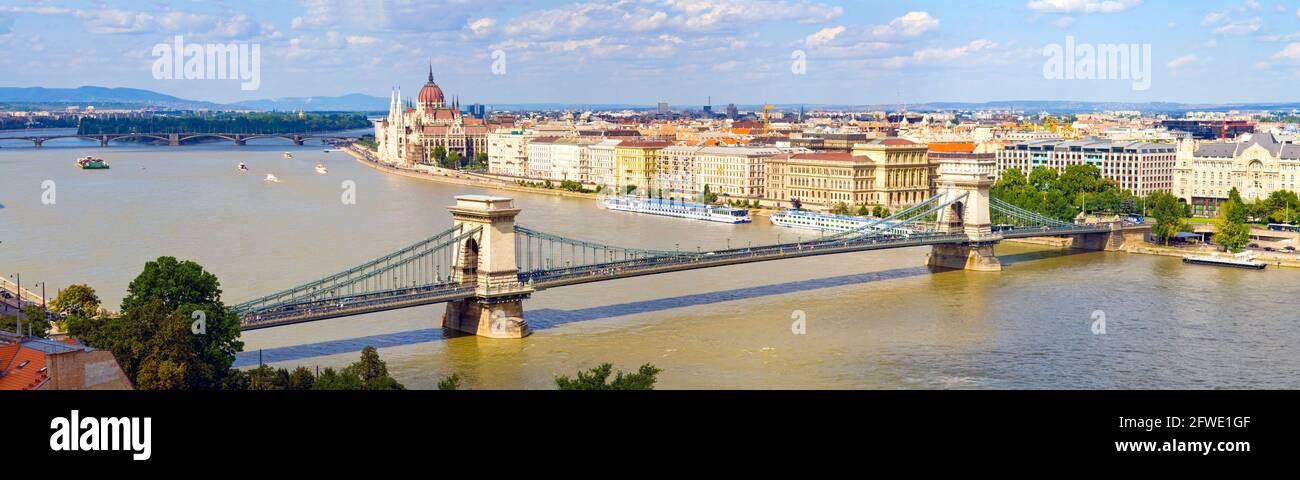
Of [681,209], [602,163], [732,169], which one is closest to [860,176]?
[681,209]

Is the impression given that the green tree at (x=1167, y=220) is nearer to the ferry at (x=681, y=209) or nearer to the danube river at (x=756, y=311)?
the danube river at (x=756, y=311)

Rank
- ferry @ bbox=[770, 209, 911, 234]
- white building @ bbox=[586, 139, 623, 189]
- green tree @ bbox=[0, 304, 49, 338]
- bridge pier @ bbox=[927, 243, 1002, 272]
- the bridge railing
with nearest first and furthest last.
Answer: green tree @ bbox=[0, 304, 49, 338] → the bridge railing → bridge pier @ bbox=[927, 243, 1002, 272] → ferry @ bbox=[770, 209, 911, 234] → white building @ bbox=[586, 139, 623, 189]

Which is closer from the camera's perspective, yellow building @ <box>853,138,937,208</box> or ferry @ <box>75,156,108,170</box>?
yellow building @ <box>853,138,937,208</box>

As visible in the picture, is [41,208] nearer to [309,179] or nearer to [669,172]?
[309,179]

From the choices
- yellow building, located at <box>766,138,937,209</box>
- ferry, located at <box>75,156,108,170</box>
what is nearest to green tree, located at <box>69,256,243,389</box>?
yellow building, located at <box>766,138,937,209</box>

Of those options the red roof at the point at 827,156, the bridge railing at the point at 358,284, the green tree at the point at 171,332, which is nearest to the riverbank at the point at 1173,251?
the red roof at the point at 827,156

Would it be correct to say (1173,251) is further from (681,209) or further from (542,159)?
(542,159)

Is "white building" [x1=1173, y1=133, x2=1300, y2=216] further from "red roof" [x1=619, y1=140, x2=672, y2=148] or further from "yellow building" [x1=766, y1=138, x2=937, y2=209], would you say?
"red roof" [x1=619, y1=140, x2=672, y2=148]
